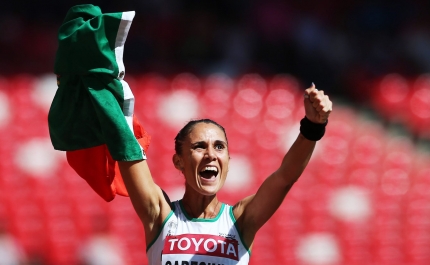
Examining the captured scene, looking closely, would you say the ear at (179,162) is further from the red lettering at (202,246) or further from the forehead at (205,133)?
the red lettering at (202,246)

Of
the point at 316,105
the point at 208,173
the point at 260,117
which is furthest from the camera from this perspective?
the point at 260,117

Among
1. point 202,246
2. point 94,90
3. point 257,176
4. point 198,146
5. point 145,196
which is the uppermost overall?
point 257,176

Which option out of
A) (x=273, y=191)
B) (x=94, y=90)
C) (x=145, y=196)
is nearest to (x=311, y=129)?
(x=273, y=191)

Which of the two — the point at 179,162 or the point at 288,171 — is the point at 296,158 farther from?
the point at 179,162

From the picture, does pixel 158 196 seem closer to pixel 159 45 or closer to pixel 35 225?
pixel 35 225

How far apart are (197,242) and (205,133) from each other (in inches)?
18.0

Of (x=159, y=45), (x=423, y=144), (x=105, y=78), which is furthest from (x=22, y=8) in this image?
(x=105, y=78)

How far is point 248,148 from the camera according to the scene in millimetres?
7094

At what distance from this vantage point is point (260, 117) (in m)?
7.42

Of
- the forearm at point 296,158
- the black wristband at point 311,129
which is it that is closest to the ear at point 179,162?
the forearm at point 296,158

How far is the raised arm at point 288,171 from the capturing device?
2.79m

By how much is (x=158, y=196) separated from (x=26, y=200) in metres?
3.47

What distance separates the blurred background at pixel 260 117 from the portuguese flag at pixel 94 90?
10.5ft

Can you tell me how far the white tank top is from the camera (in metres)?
2.89
